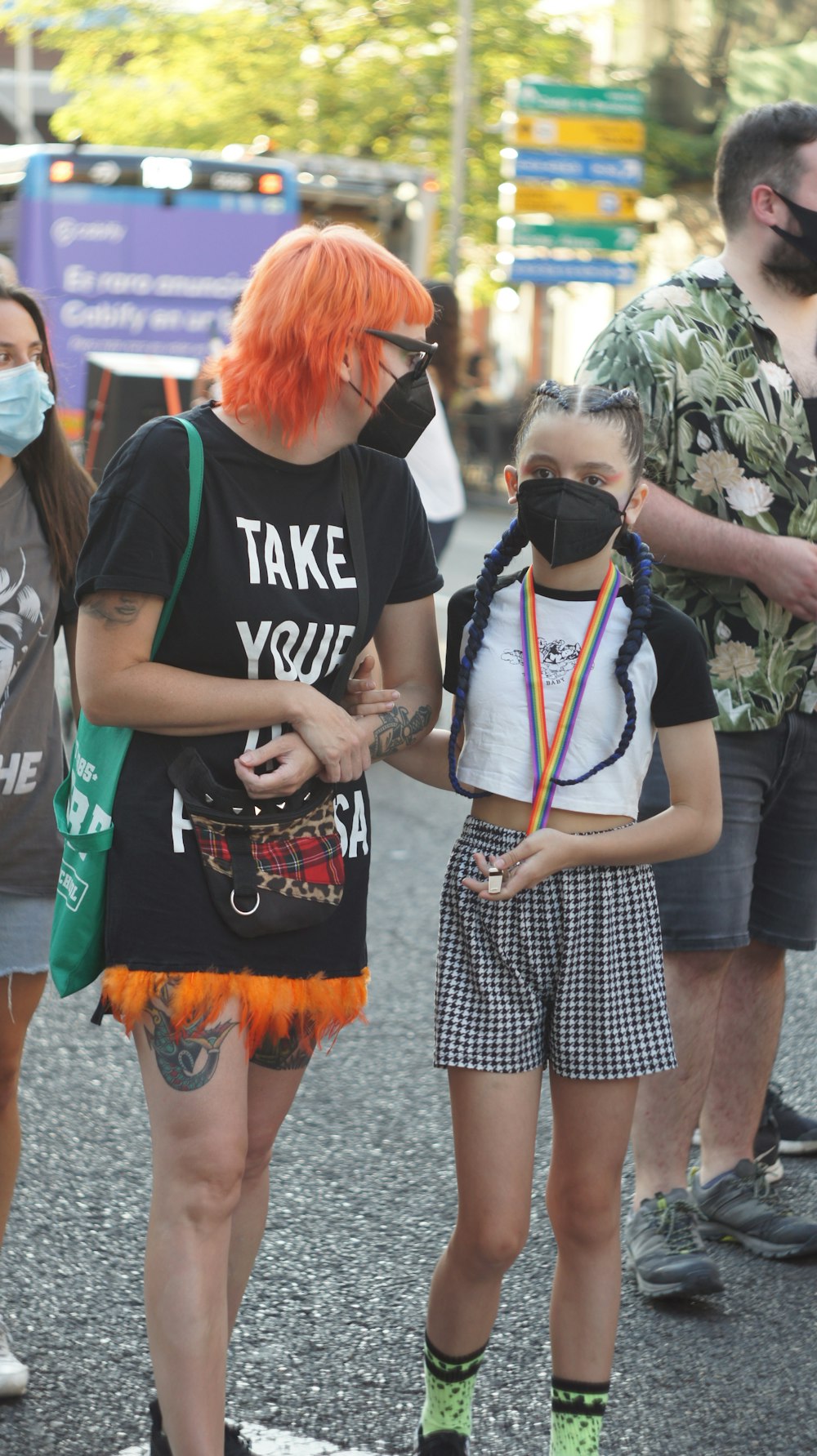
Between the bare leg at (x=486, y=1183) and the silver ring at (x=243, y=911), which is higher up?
the silver ring at (x=243, y=911)

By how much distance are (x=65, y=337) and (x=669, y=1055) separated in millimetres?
11144

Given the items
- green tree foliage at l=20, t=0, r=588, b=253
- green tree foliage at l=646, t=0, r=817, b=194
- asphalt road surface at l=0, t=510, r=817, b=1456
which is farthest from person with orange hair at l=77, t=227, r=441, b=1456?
green tree foliage at l=20, t=0, r=588, b=253

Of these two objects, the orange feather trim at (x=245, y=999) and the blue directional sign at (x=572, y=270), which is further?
the blue directional sign at (x=572, y=270)

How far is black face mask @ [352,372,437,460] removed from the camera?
8.66ft

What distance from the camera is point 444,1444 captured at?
A: 2.84 meters

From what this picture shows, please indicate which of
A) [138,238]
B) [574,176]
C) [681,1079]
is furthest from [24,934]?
[574,176]

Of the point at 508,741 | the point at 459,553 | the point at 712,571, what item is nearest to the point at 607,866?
the point at 508,741

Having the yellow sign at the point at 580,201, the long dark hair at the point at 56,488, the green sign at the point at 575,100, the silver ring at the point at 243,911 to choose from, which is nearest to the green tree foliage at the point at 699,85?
the green sign at the point at 575,100

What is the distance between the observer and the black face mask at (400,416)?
2639mm

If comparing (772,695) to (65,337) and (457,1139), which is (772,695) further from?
(65,337)

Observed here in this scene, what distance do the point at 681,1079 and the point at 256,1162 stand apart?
1.19 meters

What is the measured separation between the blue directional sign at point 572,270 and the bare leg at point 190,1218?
2107cm

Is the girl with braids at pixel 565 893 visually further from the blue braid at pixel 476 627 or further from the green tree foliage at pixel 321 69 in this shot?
the green tree foliage at pixel 321 69

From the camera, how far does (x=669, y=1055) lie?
110 inches
